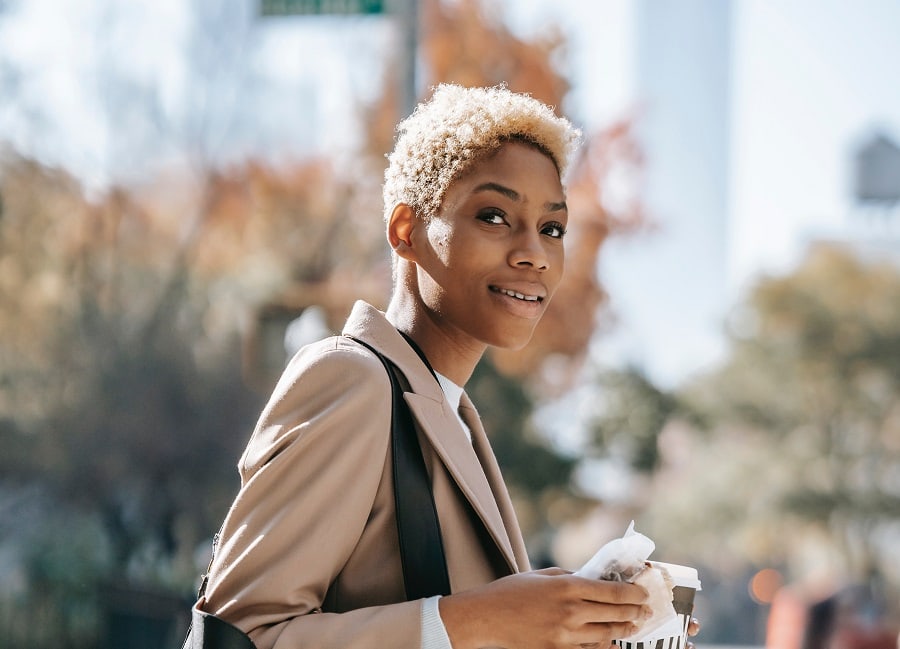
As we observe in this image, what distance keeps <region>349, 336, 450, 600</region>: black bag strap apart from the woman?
3 cm

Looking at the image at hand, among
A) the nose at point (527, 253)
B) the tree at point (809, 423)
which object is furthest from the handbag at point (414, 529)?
the tree at point (809, 423)

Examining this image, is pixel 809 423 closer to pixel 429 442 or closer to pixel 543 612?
pixel 429 442

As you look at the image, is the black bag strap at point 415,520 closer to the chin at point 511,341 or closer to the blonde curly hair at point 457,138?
the chin at point 511,341

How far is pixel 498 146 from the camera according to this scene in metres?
2.20

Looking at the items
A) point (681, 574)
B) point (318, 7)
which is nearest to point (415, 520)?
point (681, 574)

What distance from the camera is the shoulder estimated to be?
1863mm

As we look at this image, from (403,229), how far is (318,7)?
15.3ft

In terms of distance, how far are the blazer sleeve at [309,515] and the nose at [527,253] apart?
1.19 ft

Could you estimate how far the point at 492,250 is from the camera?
2.15 meters

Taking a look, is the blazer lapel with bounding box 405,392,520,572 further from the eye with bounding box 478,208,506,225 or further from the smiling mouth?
the eye with bounding box 478,208,506,225

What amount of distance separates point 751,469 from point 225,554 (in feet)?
72.2

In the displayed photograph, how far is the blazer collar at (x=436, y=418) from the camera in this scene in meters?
1.99

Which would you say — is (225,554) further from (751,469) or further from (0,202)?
(751,469)

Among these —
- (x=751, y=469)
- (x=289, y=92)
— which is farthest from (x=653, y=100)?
(x=751, y=469)
